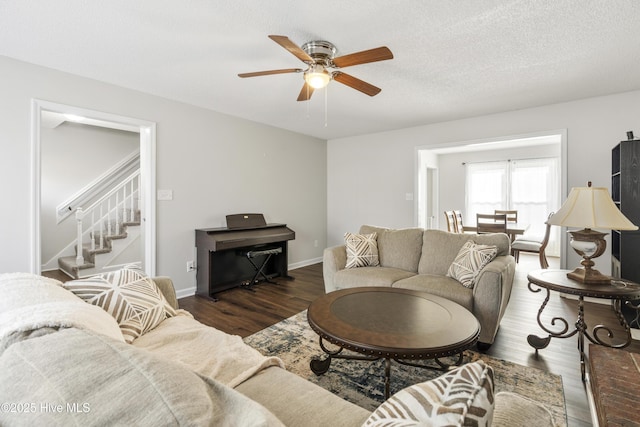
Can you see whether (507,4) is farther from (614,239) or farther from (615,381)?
(614,239)

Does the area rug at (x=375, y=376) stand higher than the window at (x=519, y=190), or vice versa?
the window at (x=519, y=190)

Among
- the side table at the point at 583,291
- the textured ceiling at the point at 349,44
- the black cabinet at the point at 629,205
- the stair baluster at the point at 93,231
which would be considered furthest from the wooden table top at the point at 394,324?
the stair baluster at the point at 93,231

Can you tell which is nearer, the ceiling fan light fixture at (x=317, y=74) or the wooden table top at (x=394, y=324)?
the wooden table top at (x=394, y=324)

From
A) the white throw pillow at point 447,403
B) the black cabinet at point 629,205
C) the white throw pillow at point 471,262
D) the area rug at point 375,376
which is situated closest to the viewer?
the white throw pillow at point 447,403

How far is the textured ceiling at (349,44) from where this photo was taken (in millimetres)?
1943

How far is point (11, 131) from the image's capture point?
2.59m

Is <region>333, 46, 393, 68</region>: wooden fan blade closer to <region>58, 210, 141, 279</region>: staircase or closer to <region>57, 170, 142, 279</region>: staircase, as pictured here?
<region>57, 170, 142, 279</region>: staircase

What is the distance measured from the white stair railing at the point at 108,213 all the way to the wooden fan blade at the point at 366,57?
4285 millimetres

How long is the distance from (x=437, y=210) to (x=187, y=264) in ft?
19.4

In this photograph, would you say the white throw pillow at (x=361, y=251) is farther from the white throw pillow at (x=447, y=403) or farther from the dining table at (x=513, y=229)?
the dining table at (x=513, y=229)

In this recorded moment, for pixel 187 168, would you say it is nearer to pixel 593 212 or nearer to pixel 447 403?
pixel 447 403

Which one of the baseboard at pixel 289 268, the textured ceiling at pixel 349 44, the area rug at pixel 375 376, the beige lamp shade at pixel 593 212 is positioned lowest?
the area rug at pixel 375 376

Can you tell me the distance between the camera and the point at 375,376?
197 centimetres

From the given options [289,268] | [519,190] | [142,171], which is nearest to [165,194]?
[142,171]
